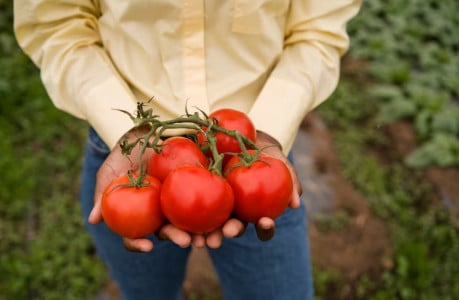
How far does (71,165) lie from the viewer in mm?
3053

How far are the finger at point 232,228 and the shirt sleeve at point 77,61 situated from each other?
412mm

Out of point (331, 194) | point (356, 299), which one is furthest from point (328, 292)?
point (331, 194)

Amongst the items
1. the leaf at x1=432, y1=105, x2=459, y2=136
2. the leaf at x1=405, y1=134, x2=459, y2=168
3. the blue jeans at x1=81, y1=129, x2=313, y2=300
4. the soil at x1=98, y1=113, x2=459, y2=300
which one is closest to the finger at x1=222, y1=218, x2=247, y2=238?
the blue jeans at x1=81, y1=129, x2=313, y2=300

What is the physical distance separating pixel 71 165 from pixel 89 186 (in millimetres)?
1597

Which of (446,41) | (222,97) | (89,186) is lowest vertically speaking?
(446,41)

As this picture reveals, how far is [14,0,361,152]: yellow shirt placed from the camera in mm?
1355

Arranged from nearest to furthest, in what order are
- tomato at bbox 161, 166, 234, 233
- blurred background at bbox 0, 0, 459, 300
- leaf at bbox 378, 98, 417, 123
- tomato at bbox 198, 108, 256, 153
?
tomato at bbox 161, 166, 234, 233, tomato at bbox 198, 108, 256, 153, blurred background at bbox 0, 0, 459, 300, leaf at bbox 378, 98, 417, 123

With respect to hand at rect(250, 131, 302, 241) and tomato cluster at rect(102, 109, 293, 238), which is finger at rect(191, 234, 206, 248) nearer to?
tomato cluster at rect(102, 109, 293, 238)

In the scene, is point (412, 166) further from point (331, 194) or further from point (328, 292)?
point (328, 292)

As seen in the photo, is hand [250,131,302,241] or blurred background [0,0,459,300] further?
blurred background [0,0,459,300]

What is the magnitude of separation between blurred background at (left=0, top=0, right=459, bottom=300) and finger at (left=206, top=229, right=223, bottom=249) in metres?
1.46

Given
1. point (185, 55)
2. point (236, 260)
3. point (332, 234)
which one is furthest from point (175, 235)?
point (332, 234)

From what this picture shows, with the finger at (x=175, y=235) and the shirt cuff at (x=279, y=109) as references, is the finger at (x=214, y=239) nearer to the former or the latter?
the finger at (x=175, y=235)

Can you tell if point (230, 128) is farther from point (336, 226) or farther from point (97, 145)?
point (336, 226)
